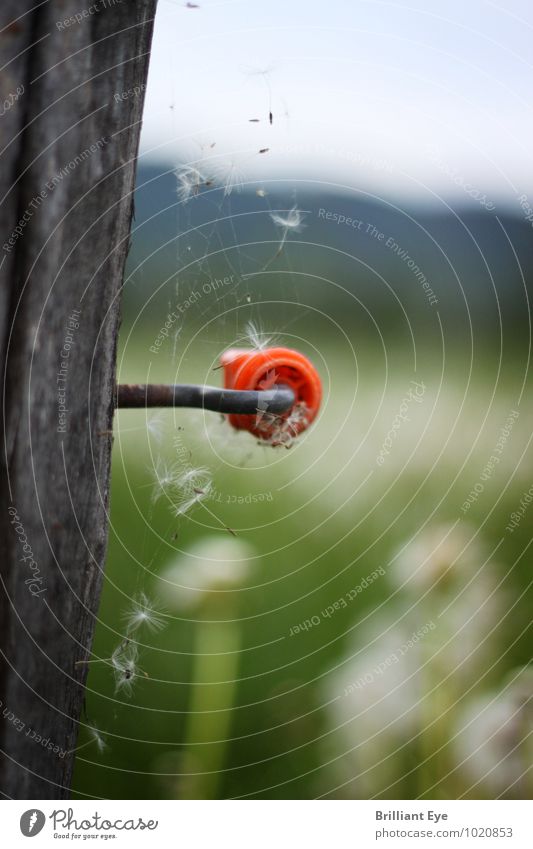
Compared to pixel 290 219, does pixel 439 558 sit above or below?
below

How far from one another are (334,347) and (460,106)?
179 millimetres

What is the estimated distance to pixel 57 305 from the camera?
0.38 m

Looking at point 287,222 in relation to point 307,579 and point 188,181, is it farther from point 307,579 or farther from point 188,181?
point 307,579

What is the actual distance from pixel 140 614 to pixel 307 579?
0.47ft

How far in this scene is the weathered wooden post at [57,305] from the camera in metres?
0.36

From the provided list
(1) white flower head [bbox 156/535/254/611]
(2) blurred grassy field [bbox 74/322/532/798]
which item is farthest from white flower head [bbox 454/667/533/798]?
(1) white flower head [bbox 156/535/254/611]

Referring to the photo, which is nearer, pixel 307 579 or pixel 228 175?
pixel 228 175

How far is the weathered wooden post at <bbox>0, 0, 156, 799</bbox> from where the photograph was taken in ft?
1.18

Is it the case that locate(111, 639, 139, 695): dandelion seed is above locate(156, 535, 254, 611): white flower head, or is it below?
below

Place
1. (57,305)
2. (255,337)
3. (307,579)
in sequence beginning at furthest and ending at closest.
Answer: (307,579), (255,337), (57,305)

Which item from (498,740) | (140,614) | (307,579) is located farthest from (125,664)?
(498,740)

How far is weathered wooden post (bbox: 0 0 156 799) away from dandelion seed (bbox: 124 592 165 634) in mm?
74

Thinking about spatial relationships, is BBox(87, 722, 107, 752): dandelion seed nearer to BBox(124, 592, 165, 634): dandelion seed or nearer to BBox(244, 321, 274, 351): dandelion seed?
BBox(124, 592, 165, 634): dandelion seed

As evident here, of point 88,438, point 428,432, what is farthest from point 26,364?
point 428,432
